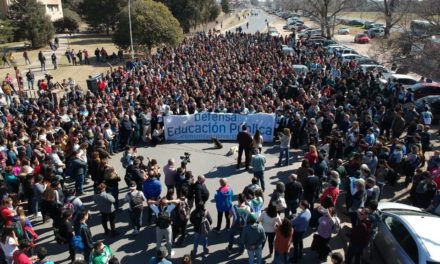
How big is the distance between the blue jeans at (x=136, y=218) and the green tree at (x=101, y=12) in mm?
51047

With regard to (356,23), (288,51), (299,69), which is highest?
(356,23)

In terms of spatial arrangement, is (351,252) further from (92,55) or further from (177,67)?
(92,55)

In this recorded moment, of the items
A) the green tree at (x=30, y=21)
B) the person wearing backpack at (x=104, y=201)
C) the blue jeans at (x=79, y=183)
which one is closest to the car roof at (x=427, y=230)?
the person wearing backpack at (x=104, y=201)

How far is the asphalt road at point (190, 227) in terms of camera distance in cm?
898

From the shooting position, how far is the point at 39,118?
15250mm

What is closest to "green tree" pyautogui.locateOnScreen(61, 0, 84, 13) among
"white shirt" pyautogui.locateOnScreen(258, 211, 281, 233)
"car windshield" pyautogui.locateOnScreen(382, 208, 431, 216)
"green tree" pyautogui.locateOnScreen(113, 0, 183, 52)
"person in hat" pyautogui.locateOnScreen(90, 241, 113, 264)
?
"green tree" pyautogui.locateOnScreen(113, 0, 183, 52)

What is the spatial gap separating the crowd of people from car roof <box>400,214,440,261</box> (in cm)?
77

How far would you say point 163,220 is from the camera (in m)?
8.15

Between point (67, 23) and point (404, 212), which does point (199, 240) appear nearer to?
point (404, 212)

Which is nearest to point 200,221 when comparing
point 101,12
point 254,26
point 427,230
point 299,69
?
point 427,230

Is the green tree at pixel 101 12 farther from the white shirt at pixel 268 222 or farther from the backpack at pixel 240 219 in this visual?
the white shirt at pixel 268 222

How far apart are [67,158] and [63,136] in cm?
100

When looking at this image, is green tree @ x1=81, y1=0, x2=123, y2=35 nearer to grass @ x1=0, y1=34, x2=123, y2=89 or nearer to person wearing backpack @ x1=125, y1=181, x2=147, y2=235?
grass @ x1=0, y1=34, x2=123, y2=89

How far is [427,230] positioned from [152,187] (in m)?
5.99
